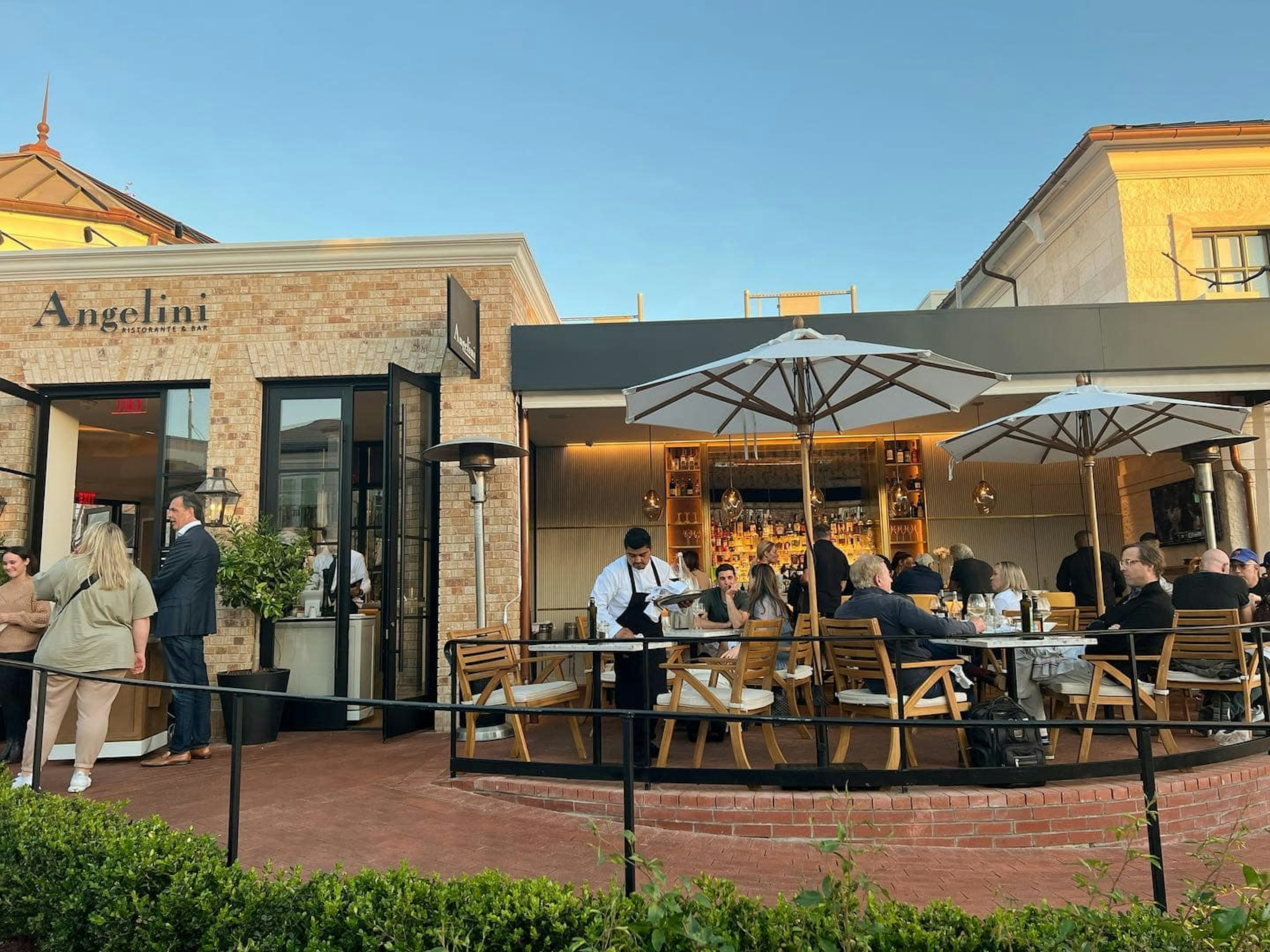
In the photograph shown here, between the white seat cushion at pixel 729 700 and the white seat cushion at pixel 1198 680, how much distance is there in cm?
245

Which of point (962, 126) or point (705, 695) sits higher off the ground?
point (962, 126)

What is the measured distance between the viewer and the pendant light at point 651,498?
11.2 metres

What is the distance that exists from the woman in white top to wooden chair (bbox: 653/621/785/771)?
2.50 metres

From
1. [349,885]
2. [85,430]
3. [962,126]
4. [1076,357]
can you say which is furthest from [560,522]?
[962,126]

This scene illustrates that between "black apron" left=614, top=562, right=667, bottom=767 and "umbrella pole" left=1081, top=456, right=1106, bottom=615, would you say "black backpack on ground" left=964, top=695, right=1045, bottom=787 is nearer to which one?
"black apron" left=614, top=562, right=667, bottom=767

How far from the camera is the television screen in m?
10.0

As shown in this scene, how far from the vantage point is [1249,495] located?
31.2 ft

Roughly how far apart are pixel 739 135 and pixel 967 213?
5773mm

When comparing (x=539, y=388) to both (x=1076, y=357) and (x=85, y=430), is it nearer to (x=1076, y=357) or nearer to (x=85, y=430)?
(x=1076, y=357)

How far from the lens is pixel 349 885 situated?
8.96ft

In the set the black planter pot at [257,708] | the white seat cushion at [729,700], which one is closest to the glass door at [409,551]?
the black planter pot at [257,708]

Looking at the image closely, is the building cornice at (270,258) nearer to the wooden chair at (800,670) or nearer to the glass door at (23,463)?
the glass door at (23,463)

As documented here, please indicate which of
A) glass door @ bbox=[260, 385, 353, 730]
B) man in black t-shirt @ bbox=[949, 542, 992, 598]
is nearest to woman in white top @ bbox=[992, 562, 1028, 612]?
man in black t-shirt @ bbox=[949, 542, 992, 598]

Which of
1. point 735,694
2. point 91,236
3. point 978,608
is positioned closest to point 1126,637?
point 978,608
